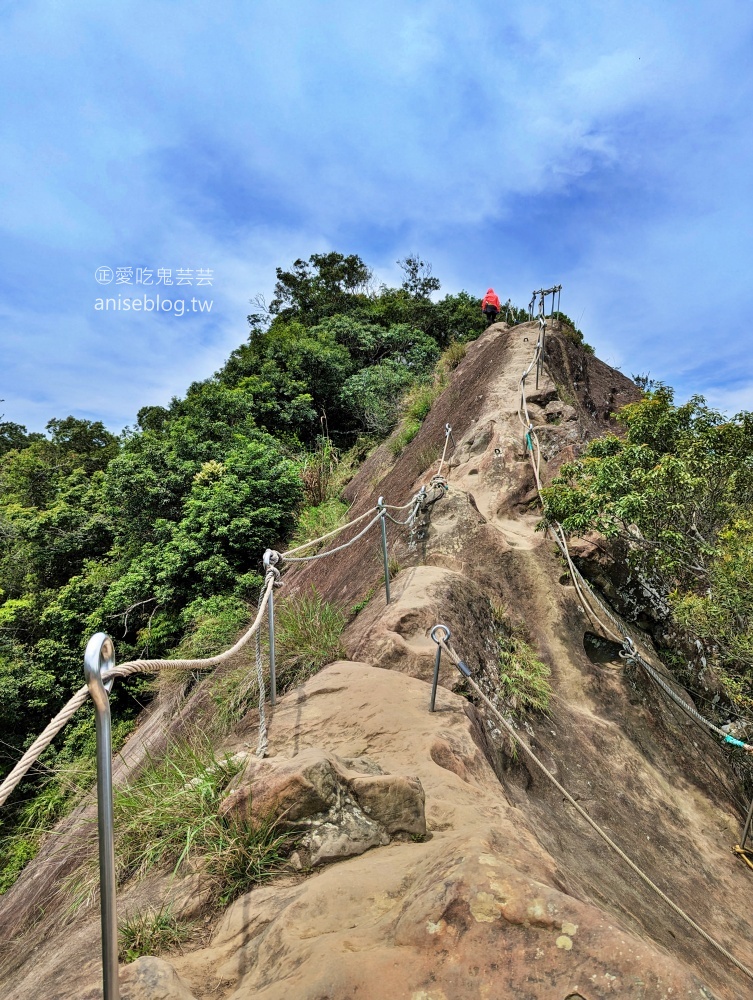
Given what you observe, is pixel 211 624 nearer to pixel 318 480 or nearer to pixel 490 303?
pixel 318 480

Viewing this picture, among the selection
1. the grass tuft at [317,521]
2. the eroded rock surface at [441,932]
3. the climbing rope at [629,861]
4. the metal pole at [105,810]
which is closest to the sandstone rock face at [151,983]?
the eroded rock surface at [441,932]

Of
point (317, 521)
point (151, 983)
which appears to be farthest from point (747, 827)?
point (317, 521)

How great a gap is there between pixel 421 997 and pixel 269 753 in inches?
78.7

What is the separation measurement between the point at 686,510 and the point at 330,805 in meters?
5.27

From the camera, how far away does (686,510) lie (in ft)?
21.2

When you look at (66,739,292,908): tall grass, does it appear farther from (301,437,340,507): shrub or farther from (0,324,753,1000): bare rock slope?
(301,437,340,507): shrub

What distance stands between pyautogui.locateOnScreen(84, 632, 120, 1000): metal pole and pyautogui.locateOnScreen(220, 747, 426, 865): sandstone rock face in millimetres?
1173

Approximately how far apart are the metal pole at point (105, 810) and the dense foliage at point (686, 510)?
5274mm

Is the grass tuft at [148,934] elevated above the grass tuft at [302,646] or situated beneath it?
situated beneath

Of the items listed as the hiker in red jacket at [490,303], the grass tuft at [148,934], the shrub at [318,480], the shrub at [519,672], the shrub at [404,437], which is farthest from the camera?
the hiker in red jacket at [490,303]

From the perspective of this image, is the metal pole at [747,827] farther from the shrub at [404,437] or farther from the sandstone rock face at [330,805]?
the shrub at [404,437]

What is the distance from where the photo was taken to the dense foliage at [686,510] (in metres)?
5.50

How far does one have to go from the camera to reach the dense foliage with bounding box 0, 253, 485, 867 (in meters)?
11.1

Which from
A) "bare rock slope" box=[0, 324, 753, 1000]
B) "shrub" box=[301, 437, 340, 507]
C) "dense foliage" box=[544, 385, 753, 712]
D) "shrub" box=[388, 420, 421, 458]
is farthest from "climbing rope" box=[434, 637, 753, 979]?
"shrub" box=[388, 420, 421, 458]
